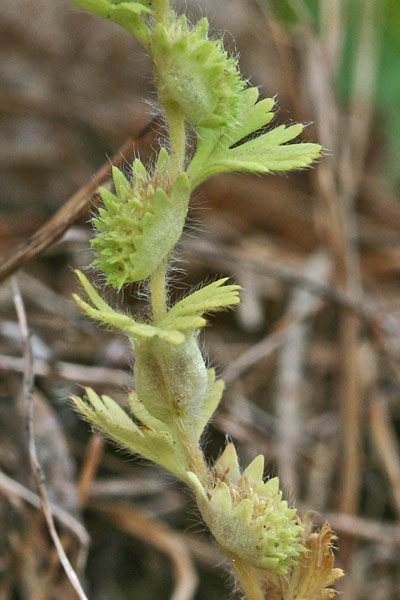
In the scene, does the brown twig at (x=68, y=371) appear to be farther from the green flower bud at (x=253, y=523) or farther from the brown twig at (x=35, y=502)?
the green flower bud at (x=253, y=523)

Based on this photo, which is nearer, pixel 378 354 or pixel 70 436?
pixel 70 436

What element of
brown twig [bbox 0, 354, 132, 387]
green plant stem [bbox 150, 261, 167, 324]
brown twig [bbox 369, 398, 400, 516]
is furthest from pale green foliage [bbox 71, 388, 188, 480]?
brown twig [bbox 369, 398, 400, 516]

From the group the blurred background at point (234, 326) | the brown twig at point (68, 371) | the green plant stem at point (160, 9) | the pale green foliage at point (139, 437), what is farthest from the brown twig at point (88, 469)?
the green plant stem at point (160, 9)

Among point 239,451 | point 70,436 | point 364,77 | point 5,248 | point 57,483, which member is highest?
point 364,77

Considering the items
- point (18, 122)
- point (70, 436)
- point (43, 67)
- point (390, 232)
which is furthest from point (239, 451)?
point (43, 67)

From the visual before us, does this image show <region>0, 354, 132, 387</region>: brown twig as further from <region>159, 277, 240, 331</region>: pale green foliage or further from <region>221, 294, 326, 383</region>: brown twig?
<region>159, 277, 240, 331</region>: pale green foliage

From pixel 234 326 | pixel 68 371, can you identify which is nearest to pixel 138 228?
pixel 68 371

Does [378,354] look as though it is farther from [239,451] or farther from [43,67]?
[43,67]
